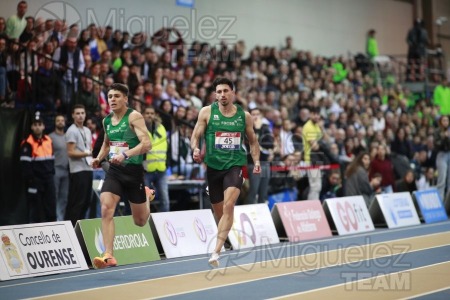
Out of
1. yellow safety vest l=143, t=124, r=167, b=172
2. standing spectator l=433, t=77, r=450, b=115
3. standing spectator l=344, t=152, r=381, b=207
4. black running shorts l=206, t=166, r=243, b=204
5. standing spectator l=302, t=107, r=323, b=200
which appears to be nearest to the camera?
black running shorts l=206, t=166, r=243, b=204

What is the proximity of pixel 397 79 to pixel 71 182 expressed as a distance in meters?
19.3

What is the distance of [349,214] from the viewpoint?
1593 centimetres

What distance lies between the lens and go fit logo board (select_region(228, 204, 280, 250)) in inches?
516

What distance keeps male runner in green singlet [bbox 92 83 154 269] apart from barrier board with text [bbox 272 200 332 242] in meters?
4.94

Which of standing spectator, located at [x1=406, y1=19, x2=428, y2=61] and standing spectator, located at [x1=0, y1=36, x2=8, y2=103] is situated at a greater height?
standing spectator, located at [x1=406, y1=19, x2=428, y2=61]

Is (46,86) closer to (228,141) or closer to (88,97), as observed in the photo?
(88,97)

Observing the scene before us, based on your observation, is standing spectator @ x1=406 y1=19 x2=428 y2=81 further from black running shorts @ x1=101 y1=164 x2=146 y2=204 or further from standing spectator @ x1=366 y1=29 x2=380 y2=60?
black running shorts @ x1=101 y1=164 x2=146 y2=204

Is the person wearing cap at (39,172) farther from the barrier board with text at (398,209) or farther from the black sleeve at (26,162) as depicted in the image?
the barrier board with text at (398,209)

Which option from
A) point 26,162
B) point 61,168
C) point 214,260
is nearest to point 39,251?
point 214,260

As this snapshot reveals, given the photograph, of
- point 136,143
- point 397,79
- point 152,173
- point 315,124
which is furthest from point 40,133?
point 397,79

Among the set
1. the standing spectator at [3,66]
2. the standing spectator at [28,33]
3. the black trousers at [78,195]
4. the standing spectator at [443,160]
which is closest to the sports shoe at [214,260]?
the black trousers at [78,195]

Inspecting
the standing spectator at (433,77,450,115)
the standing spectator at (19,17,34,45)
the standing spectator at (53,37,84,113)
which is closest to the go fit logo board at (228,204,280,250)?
the standing spectator at (53,37,84,113)

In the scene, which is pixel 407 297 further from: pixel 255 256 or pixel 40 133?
pixel 40 133

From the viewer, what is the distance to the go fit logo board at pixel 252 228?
516 inches
